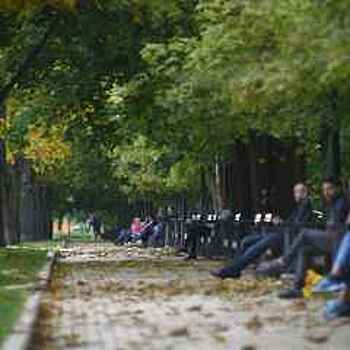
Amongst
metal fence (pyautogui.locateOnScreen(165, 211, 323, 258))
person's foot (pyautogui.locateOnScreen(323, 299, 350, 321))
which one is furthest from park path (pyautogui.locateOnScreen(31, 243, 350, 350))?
metal fence (pyautogui.locateOnScreen(165, 211, 323, 258))

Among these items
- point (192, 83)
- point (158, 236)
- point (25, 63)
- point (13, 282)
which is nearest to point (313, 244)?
point (13, 282)

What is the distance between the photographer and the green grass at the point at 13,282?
46.2ft

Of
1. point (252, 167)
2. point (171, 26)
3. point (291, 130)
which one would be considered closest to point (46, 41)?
point (171, 26)

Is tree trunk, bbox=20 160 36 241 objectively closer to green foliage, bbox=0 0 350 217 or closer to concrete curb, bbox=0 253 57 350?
green foliage, bbox=0 0 350 217

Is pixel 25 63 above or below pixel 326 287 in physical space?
above

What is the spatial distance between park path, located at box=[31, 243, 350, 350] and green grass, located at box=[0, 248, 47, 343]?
0.36 metres

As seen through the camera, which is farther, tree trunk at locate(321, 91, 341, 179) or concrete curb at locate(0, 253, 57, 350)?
tree trunk at locate(321, 91, 341, 179)

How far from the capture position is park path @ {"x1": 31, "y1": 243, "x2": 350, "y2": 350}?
12.1m

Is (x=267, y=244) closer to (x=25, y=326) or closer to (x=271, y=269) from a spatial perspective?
(x=271, y=269)

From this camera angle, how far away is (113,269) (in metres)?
27.3

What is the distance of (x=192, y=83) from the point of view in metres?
25.2

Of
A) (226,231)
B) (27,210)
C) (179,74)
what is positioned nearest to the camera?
(179,74)

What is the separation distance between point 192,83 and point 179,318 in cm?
1144

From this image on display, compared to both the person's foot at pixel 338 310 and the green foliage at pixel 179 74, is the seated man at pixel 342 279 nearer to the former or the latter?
the person's foot at pixel 338 310
